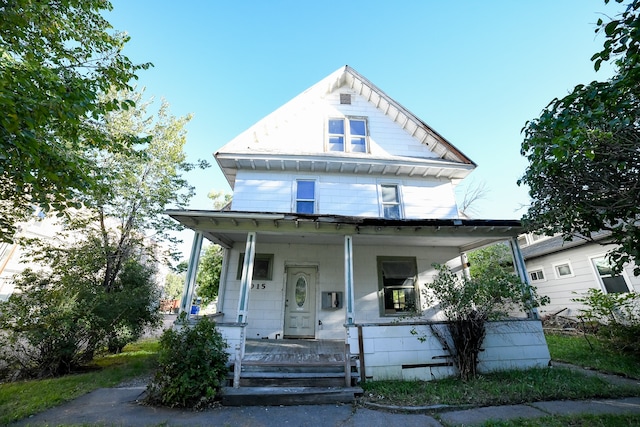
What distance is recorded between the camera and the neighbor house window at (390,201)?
9.37m

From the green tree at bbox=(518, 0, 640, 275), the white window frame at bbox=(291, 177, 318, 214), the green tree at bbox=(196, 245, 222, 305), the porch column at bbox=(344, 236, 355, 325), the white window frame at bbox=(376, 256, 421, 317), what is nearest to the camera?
the green tree at bbox=(518, 0, 640, 275)

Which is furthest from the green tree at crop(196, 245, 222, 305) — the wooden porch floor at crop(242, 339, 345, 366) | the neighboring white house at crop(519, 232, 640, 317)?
the neighboring white house at crop(519, 232, 640, 317)

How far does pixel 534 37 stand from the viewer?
23.2 ft

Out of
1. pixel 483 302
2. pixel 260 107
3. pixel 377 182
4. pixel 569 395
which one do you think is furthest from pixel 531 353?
pixel 260 107

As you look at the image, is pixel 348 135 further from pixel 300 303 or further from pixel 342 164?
pixel 300 303

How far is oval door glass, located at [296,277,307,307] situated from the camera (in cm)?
851

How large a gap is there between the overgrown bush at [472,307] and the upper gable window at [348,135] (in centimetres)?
582

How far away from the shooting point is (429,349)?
19.5ft

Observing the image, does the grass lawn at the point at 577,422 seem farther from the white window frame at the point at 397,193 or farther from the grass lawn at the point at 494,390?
the white window frame at the point at 397,193

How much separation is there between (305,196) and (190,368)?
6028 mm

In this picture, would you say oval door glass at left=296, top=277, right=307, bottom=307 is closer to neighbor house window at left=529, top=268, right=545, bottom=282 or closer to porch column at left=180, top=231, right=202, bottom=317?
porch column at left=180, top=231, right=202, bottom=317

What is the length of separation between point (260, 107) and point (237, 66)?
199 cm

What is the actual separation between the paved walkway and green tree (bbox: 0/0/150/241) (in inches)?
144

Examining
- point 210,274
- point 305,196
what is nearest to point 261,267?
point 305,196
